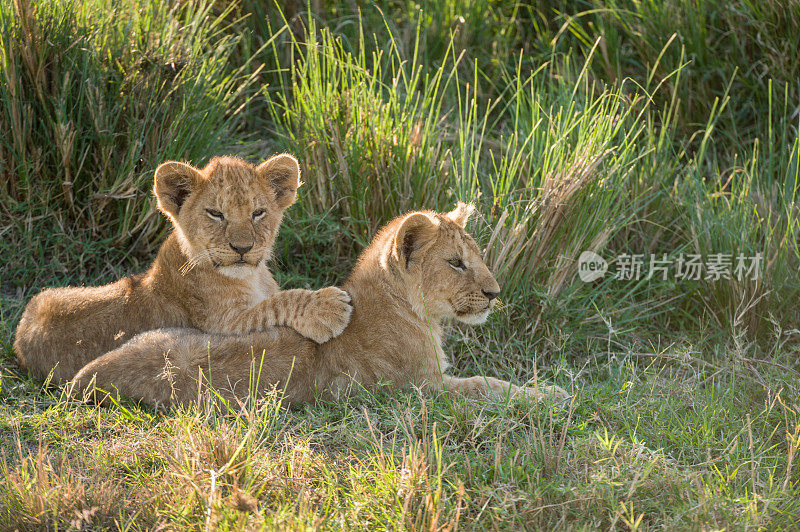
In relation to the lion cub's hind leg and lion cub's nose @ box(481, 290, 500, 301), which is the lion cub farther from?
lion cub's nose @ box(481, 290, 500, 301)

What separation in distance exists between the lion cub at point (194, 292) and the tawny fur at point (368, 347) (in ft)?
0.54

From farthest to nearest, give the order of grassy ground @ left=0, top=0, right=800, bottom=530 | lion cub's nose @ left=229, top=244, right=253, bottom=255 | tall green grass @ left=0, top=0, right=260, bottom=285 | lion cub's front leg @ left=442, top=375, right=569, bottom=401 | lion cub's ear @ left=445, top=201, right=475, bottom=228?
tall green grass @ left=0, top=0, right=260, bottom=285 → lion cub's ear @ left=445, top=201, right=475, bottom=228 → lion cub's nose @ left=229, top=244, right=253, bottom=255 → lion cub's front leg @ left=442, top=375, right=569, bottom=401 → grassy ground @ left=0, top=0, right=800, bottom=530

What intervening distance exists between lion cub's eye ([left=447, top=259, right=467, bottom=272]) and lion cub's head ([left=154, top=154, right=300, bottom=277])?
889 mm

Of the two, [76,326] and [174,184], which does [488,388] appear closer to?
[174,184]

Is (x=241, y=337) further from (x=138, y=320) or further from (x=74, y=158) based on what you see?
(x=74, y=158)

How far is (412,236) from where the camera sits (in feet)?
13.3

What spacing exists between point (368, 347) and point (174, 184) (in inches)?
47.3

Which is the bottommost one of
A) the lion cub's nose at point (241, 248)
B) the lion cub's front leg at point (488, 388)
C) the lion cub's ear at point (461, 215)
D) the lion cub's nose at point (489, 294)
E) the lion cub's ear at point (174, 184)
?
the lion cub's front leg at point (488, 388)

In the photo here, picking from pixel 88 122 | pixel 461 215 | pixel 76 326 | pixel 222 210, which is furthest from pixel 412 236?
pixel 88 122

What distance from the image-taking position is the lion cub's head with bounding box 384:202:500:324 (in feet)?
13.4

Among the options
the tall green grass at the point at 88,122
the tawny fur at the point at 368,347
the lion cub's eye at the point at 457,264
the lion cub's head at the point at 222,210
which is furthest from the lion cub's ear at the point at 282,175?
the tall green grass at the point at 88,122

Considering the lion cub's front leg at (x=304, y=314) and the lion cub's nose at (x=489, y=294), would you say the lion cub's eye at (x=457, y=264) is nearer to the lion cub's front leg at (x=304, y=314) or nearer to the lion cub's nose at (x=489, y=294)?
the lion cub's nose at (x=489, y=294)

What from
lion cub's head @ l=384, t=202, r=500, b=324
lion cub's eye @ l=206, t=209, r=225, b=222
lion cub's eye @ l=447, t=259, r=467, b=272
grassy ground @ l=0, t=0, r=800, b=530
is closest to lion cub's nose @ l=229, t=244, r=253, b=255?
lion cub's eye @ l=206, t=209, r=225, b=222

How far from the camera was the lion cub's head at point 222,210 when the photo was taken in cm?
413
